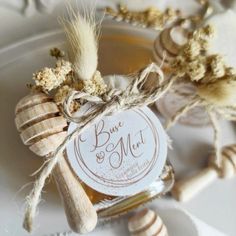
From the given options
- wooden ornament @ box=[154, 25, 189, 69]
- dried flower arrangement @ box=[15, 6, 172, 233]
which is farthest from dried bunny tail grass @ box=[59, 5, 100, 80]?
wooden ornament @ box=[154, 25, 189, 69]

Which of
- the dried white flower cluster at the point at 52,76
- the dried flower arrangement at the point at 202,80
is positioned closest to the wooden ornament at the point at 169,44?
the dried flower arrangement at the point at 202,80

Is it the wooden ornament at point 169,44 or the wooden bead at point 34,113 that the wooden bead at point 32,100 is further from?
the wooden ornament at point 169,44

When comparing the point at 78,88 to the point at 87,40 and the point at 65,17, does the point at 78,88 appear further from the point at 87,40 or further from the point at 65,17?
the point at 65,17

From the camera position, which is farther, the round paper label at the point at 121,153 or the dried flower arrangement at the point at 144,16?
the dried flower arrangement at the point at 144,16

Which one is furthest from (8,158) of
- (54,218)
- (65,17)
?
(65,17)

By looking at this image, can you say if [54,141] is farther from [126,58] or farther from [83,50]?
[126,58]

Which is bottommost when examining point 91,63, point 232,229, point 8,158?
point 232,229
